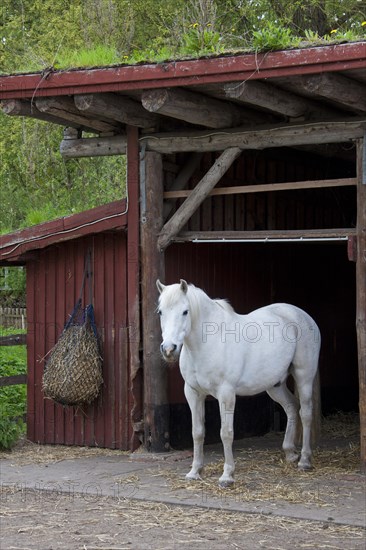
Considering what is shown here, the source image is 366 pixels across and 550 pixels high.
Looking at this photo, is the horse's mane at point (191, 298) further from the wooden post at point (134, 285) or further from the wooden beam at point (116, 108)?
the wooden beam at point (116, 108)

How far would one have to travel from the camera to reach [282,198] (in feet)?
34.7

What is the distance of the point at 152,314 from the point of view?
8812 mm

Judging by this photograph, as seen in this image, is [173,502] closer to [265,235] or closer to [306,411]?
[306,411]

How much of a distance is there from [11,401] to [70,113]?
523cm

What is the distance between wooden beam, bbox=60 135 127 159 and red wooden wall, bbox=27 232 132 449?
0.86 m

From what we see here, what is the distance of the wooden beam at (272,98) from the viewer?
7.35 meters

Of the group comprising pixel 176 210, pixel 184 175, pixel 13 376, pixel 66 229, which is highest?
pixel 184 175

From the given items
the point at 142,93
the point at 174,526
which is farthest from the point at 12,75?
the point at 174,526

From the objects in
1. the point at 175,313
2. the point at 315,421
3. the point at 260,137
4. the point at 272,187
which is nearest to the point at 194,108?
the point at 260,137

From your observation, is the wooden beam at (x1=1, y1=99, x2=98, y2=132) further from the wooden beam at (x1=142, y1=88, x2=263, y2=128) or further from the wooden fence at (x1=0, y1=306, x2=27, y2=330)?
the wooden fence at (x1=0, y1=306, x2=27, y2=330)

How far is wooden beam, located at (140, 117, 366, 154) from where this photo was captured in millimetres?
7836

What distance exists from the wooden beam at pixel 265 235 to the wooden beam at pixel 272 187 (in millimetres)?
378

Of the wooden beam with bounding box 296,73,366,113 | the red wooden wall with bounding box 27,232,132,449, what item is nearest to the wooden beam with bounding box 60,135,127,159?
the red wooden wall with bounding box 27,232,132,449

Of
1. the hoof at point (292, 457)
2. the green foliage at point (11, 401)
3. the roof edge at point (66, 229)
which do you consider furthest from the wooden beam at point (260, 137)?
the green foliage at point (11, 401)
